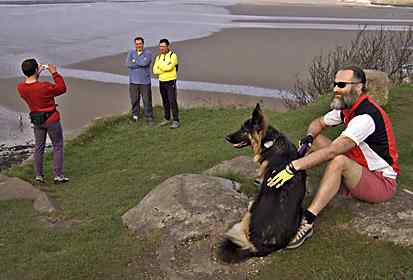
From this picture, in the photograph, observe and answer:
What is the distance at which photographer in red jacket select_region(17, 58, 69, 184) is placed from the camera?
28.8 ft

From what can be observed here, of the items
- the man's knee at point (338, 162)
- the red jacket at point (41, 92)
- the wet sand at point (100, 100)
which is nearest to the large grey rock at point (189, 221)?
the man's knee at point (338, 162)

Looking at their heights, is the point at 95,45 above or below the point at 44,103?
below

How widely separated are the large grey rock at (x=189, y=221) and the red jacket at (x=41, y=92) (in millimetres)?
3070

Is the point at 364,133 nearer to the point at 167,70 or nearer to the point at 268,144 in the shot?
the point at 268,144

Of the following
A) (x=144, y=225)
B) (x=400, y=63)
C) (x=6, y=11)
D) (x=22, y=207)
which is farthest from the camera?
(x=6, y=11)

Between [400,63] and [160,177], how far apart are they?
11235mm

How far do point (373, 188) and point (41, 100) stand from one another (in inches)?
227

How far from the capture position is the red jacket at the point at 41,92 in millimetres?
8805

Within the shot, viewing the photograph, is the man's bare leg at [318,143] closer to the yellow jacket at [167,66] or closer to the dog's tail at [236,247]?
the dog's tail at [236,247]

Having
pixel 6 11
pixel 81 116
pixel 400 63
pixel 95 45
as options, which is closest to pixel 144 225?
pixel 81 116

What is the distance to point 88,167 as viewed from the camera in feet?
36.9

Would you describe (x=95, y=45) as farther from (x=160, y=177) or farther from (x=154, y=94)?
(x=160, y=177)

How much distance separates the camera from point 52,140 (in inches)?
371

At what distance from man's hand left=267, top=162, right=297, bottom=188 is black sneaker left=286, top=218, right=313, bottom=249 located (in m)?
0.64
